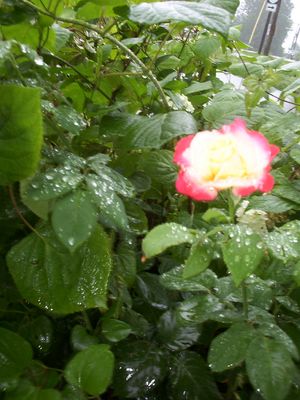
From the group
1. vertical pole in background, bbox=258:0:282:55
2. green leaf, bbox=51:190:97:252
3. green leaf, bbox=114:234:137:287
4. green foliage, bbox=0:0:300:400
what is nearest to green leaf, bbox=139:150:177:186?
green foliage, bbox=0:0:300:400

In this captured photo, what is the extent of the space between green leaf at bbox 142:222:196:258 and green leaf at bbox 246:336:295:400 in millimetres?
127

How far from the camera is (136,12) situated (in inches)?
19.0

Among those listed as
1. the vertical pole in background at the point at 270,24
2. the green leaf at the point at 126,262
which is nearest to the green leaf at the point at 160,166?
the green leaf at the point at 126,262

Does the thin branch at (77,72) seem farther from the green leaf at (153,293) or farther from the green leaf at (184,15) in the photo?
the green leaf at (153,293)

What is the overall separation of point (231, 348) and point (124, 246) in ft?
0.62

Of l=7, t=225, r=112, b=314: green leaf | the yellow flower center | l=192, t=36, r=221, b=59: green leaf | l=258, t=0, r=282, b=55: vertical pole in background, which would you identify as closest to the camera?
the yellow flower center

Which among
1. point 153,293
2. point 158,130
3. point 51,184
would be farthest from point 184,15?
point 153,293

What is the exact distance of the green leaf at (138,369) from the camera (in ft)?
1.57

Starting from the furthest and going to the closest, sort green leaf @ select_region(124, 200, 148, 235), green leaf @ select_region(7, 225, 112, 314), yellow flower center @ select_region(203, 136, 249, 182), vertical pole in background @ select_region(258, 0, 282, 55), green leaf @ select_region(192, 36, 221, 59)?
vertical pole in background @ select_region(258, 0, 282, 55)
green leaf @ select_region(192, 36, 221, 59)
green leaf @ select_region(124, 200, 148, 235)
green leaf @ select_region(7, 225, 112, 314)
yellow flower center @ select_region(203, 136, 249, 182)

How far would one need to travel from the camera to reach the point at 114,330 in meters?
0.47

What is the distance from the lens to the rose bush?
1.05 feet

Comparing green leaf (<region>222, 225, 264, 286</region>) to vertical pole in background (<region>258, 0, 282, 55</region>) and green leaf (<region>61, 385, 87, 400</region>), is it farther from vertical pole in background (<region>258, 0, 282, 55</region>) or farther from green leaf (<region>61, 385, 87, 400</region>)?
vertical pole in background (<region>258, 0, 282, 55</region>)

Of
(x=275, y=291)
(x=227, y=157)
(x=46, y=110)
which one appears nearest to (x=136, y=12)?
(x=46, y=110)

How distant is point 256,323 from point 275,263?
2.8 inches
